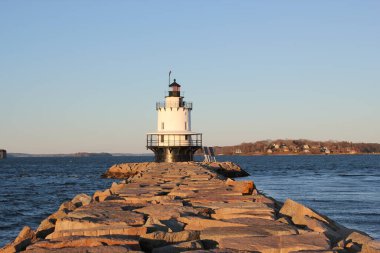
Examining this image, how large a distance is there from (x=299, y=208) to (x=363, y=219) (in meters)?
8.02

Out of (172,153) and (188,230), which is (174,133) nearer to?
(172,153)

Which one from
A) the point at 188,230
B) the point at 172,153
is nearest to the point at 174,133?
the point at 172,153

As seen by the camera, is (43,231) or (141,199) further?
(141,199)

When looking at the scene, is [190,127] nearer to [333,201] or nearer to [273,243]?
[333,201]

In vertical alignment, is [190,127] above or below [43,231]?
above

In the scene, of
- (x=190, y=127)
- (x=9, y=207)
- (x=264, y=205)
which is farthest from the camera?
(x=190, y=127)

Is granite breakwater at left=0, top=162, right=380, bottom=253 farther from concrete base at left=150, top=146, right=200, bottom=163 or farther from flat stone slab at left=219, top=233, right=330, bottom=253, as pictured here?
concrete base at left=150, top=146, right=200, bottom=163

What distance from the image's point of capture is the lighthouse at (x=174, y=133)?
3127 cm

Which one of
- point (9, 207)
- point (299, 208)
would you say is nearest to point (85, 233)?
point (299, 208)

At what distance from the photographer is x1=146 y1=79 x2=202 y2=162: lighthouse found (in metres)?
31.3

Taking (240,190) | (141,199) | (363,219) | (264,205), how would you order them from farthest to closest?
(363,219) < (240,190) < (141,199) < (264,205)

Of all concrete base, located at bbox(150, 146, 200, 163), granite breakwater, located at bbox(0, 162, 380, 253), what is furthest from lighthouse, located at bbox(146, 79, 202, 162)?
granite breakwater, located at bbox(0, 162, 380, 253)

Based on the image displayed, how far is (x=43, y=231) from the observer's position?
620cm

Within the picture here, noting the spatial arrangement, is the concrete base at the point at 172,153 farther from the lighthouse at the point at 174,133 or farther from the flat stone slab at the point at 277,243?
the flat stone slab at the point at 277,243
